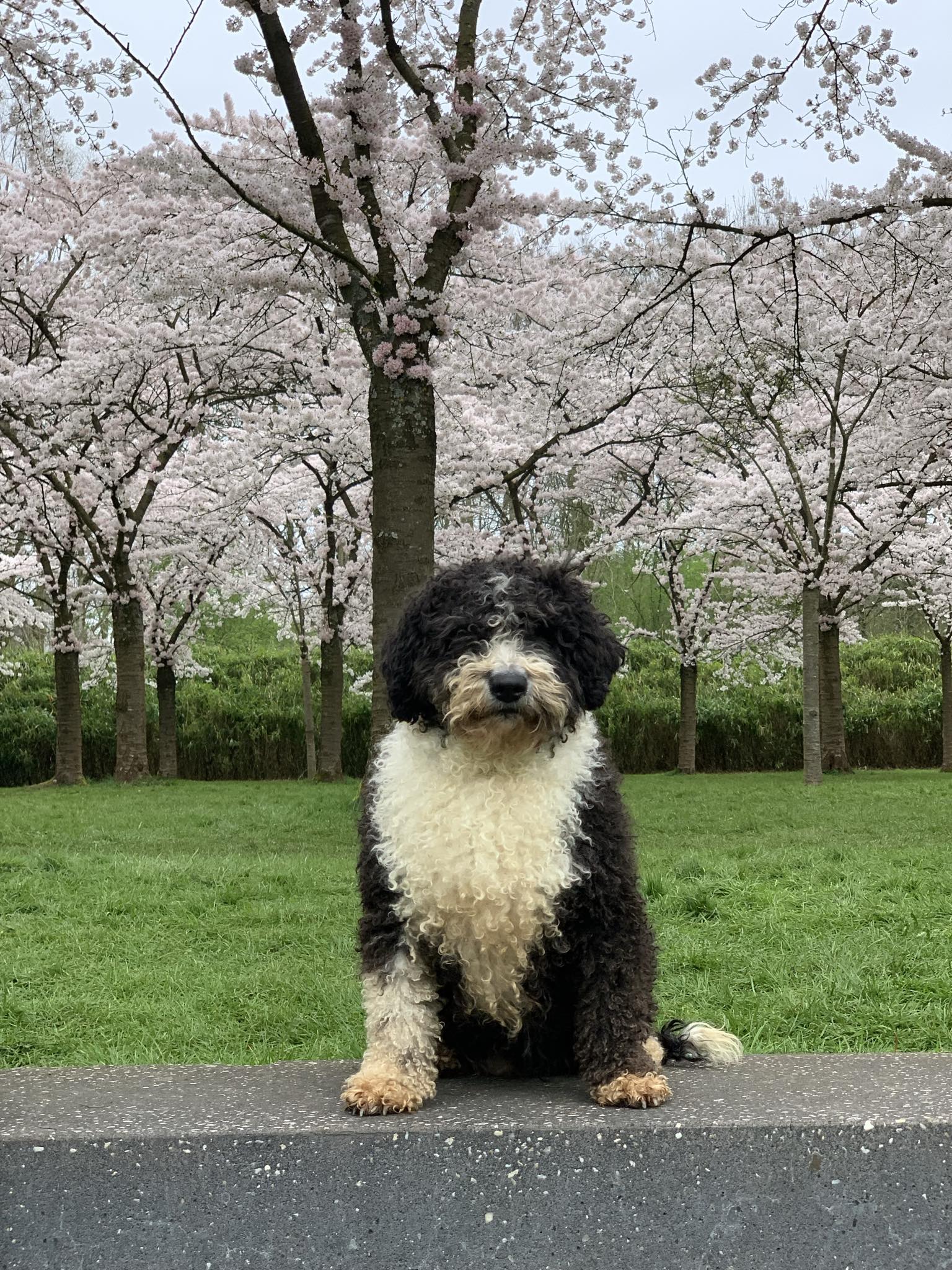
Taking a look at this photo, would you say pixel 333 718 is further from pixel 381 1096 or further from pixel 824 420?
pixel 381 1096

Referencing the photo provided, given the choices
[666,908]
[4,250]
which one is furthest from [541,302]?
[666,908]

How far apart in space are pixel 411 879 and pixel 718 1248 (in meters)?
0.98

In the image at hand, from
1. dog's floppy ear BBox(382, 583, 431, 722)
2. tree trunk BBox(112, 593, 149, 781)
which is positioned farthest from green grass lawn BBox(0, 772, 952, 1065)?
tree trunk BBox(112, 593, 149, 781)

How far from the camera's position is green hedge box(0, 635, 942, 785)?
2308 centimetres

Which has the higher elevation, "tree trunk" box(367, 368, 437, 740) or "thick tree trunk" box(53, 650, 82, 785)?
"tree trunk" box(367, 368, 437, 740)

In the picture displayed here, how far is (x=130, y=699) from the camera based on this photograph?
18672mm

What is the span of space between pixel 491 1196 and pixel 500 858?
2.26 ft

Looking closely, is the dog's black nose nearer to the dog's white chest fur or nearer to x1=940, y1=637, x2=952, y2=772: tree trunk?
the dog's white chest fur

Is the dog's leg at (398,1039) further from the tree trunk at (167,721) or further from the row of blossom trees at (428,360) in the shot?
the tree trunk at (167,721)

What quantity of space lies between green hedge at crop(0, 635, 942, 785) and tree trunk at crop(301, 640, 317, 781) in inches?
63.1

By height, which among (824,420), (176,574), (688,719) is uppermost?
(824,420)

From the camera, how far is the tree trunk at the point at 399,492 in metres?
8.49

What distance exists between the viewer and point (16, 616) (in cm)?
2466

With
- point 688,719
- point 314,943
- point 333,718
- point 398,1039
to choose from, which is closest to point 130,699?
point 333,718
